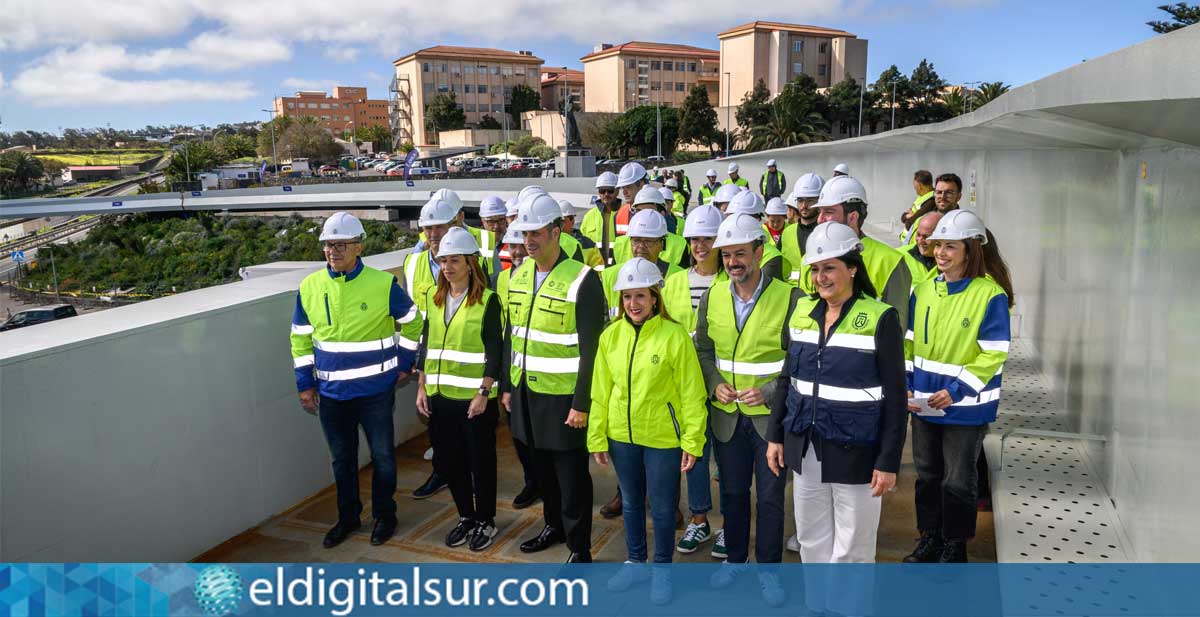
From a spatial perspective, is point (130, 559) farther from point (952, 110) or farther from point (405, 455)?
point (952, 110)

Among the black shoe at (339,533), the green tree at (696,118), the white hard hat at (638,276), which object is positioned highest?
the green tree at (696,118)

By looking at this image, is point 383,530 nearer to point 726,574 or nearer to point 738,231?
point 726,574

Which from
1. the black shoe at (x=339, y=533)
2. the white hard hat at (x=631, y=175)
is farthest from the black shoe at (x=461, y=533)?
the white hard hat at (x=631, y=175)

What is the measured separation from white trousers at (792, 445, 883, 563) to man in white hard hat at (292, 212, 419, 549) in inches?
101

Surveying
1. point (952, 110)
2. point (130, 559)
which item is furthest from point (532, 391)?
point (952, 110)

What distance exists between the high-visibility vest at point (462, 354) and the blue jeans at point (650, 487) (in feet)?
3.32

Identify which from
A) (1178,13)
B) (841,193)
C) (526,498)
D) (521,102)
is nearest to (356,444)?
(526,498)

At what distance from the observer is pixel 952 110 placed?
72.8 meters

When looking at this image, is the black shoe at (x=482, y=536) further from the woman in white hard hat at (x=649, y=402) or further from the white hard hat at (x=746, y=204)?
the white hard hat at (x=746, y=204)

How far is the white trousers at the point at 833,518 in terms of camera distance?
338 centimetres

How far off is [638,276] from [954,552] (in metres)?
2.19

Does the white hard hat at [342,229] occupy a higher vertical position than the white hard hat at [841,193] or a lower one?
lower

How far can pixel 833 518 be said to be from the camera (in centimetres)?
354

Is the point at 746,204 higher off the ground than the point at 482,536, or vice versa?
the point at 746,204
